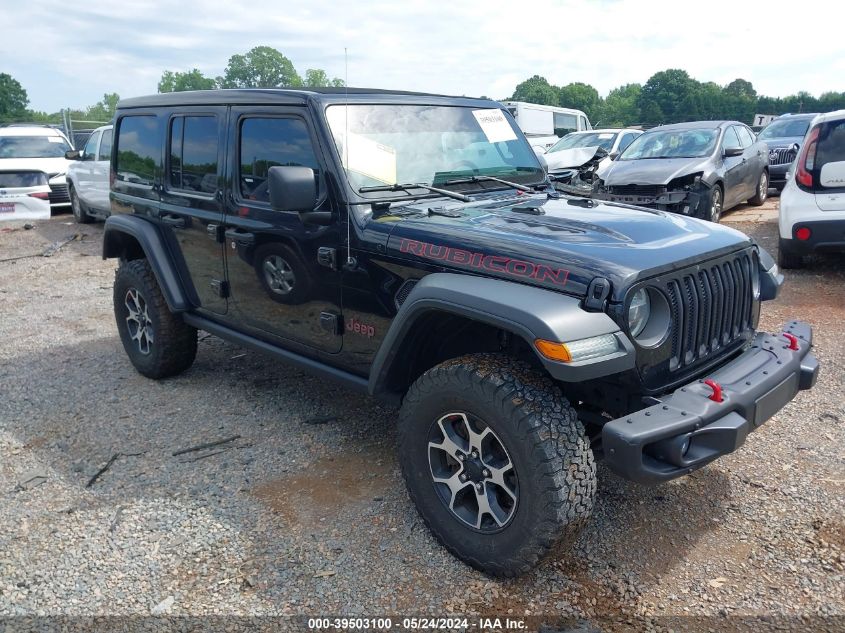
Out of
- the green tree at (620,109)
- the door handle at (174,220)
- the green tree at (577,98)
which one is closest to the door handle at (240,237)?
the door handle at (174,220)

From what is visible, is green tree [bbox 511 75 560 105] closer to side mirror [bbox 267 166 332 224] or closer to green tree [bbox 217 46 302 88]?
green tree [bbox 217 46 302 88]

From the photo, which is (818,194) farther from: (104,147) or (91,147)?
(91,147)

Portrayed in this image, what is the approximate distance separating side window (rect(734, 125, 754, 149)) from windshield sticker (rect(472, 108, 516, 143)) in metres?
7.91

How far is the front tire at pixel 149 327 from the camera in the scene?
186 inches

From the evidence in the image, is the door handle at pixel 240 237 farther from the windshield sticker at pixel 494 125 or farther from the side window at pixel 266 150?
the windshield sticker at pixel 494 125

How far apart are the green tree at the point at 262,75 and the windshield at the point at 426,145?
774mm

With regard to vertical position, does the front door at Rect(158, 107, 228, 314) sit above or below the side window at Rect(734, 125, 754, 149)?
below

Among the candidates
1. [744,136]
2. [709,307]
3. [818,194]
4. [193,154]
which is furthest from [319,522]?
[744,136]

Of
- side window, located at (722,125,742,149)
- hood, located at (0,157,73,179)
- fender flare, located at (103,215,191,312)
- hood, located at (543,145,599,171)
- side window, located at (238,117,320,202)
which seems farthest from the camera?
hood, located at (0,157,73,179)

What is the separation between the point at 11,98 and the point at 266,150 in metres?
79.4

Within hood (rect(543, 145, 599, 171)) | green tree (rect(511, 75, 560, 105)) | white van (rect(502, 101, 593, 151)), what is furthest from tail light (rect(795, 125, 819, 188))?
green tree (rect(511, 75, 560, 105))

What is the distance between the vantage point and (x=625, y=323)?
2496 mm

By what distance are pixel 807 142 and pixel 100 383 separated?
6.68 metres

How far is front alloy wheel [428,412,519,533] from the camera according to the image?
2688 millimetres
